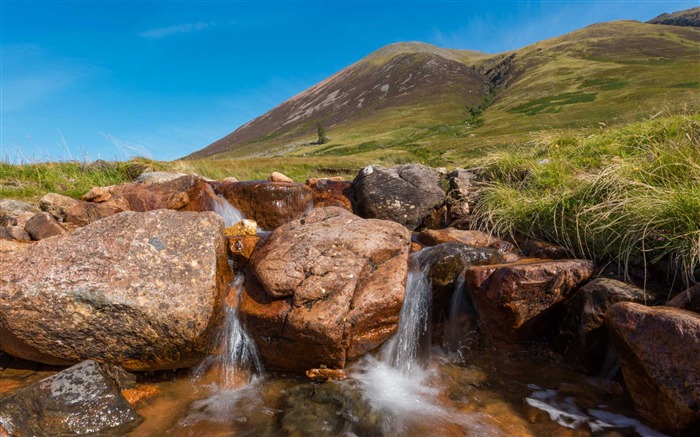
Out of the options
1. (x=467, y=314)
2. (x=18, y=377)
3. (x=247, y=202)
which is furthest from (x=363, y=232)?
(x=247, y=202)

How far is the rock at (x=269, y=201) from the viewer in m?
9.98

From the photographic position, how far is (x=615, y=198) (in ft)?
18.0

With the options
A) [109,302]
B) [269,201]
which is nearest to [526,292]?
[109,302]

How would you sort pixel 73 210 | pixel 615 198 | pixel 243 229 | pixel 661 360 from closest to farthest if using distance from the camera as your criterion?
pixel 661 360
pixel 615 198
pixel 243 229
pixel 73 210

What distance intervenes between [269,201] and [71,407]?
6.54 meters

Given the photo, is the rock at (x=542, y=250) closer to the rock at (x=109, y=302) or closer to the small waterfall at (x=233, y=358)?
the small waterfall at (x=233, y=358)

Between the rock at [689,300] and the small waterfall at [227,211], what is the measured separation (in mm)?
8556

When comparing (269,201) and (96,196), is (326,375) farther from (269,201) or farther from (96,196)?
(96,196)

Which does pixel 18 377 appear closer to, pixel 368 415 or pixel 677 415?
pixel 368 415

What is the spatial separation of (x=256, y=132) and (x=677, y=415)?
143613mm

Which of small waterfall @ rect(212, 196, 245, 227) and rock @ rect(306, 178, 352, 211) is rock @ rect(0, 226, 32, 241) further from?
rock @ rect(306, 178, 352, 211)

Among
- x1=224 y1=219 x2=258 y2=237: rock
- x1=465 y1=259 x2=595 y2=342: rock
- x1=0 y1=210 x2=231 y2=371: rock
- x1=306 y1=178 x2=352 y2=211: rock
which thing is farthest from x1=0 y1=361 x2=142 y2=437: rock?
x1=306 y1=178 x2=352 y2=211: rock

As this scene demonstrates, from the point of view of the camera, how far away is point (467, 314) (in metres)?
5.52

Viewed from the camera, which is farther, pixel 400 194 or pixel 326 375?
pixel 400 194
